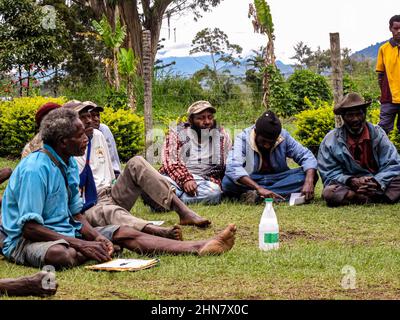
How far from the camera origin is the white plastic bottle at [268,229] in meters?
6.22

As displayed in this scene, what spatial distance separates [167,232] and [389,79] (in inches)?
219

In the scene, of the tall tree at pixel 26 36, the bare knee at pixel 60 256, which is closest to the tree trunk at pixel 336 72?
the bare knee at pixel 60 256

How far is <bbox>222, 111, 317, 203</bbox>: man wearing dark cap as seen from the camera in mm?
9008

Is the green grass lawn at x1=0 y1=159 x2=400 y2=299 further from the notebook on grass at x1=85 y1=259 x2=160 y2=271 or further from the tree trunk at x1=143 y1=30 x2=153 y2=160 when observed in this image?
the tree trunk at x1=143 y1=30 x2=153 y2=160

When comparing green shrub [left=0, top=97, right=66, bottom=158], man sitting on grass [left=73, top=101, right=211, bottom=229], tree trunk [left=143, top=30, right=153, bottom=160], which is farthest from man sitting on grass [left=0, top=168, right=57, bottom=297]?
green shrub [left=0, top=97, right=66, bottom=158]

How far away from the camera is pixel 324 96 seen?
20.1 m

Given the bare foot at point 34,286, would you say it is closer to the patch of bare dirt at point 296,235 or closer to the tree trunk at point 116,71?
the patch of bare dirt at point 296,235

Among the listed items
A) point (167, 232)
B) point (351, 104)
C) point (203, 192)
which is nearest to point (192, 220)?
point (167, 232)

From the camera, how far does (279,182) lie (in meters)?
9.19

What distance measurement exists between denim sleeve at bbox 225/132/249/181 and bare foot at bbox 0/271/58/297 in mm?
4500

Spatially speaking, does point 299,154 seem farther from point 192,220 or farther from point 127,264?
point 127,264
